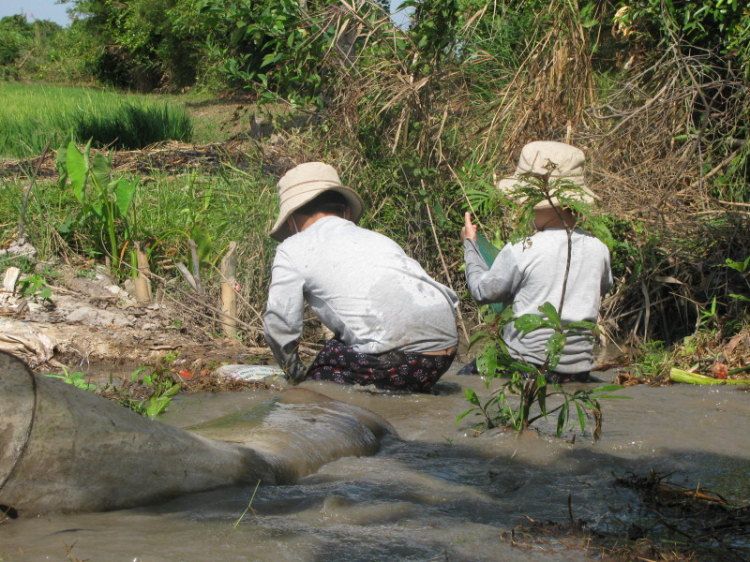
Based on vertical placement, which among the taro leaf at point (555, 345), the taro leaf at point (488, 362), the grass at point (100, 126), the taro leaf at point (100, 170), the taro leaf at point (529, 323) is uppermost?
the grass at point (100, 126)

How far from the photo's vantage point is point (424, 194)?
20.0 feet

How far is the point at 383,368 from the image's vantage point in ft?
13.4

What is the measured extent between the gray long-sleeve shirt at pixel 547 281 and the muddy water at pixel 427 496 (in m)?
0.48

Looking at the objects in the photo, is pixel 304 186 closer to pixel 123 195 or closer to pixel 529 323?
pixel 529 323

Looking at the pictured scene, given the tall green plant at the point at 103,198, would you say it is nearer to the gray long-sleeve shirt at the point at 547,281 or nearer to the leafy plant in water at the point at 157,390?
the leafy plant in water at the point at 157,390

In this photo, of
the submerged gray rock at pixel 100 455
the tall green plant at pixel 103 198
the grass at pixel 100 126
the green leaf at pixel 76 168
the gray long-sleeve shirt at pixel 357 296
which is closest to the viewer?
the submerged gray rock at pixel 100 455

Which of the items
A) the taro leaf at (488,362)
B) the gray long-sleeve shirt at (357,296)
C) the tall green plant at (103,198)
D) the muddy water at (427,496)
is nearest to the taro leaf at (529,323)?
the taro leaf at (488,362)

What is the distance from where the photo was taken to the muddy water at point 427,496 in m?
1.95

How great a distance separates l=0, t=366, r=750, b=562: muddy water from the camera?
1.95m

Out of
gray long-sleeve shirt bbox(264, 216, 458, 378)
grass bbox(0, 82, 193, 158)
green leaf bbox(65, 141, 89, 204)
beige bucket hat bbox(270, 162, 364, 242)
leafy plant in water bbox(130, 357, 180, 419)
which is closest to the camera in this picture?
leafy plant in water bbox(130, 357, 180, 419)

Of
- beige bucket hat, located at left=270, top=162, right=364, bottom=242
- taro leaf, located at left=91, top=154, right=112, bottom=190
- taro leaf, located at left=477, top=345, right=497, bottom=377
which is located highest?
taro leaf, located at left=91, top=154, right=112, bottom=190

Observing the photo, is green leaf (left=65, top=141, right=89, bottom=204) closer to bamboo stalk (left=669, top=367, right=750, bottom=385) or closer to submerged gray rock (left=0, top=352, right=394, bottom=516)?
submerged gray rock (left=0, top=352, right=394, bottom=516)

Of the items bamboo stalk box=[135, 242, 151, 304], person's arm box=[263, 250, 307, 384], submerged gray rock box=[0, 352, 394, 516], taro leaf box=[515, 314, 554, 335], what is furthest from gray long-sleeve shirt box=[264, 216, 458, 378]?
bamboo stalk box=[135, 242, 151, 304]

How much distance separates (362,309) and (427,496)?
1659 mm
